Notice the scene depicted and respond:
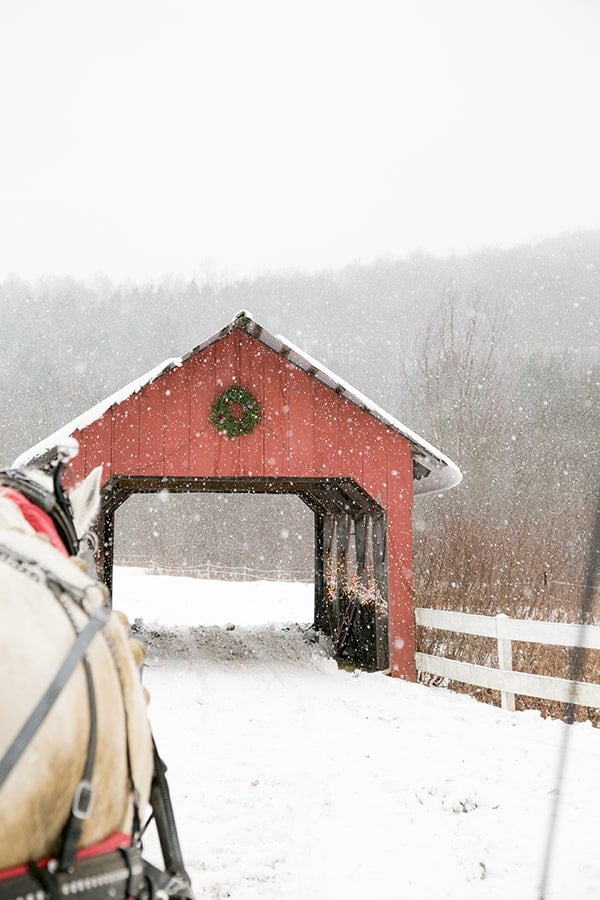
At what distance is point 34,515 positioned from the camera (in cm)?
223

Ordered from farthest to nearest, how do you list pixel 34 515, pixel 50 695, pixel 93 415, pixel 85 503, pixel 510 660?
pixel 93 415 → pixel 510 660 → pixel 85 503 → pixel 34 515 → pixel 50 695

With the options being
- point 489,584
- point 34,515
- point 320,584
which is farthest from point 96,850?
point 320,584

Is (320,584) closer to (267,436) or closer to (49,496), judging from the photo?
(267,436)

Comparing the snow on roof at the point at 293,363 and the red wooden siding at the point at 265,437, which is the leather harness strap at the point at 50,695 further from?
the red wooden siding at the point at 265,437

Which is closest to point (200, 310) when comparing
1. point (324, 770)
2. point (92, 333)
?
point (92, 333)

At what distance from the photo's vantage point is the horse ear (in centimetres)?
267

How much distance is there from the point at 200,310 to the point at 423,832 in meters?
65.0

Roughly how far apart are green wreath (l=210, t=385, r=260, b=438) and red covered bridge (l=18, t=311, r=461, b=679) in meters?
0.01

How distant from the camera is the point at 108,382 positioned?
53.6 metres

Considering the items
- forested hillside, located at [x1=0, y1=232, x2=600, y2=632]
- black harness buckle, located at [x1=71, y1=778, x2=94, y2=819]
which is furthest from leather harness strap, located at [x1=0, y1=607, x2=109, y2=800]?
forested hillside, located at [x1=0, y1=232, x2=600, y2=632]

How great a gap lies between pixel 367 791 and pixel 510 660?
143 inches

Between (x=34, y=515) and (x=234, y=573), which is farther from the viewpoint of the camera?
(x=234, y=573)

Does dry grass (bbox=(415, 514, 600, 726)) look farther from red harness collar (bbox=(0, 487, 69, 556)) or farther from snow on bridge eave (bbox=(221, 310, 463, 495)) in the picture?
red harness collar (bbox=(0, 487, 69, 556))

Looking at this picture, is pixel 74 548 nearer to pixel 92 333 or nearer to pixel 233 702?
pixel 233 702
